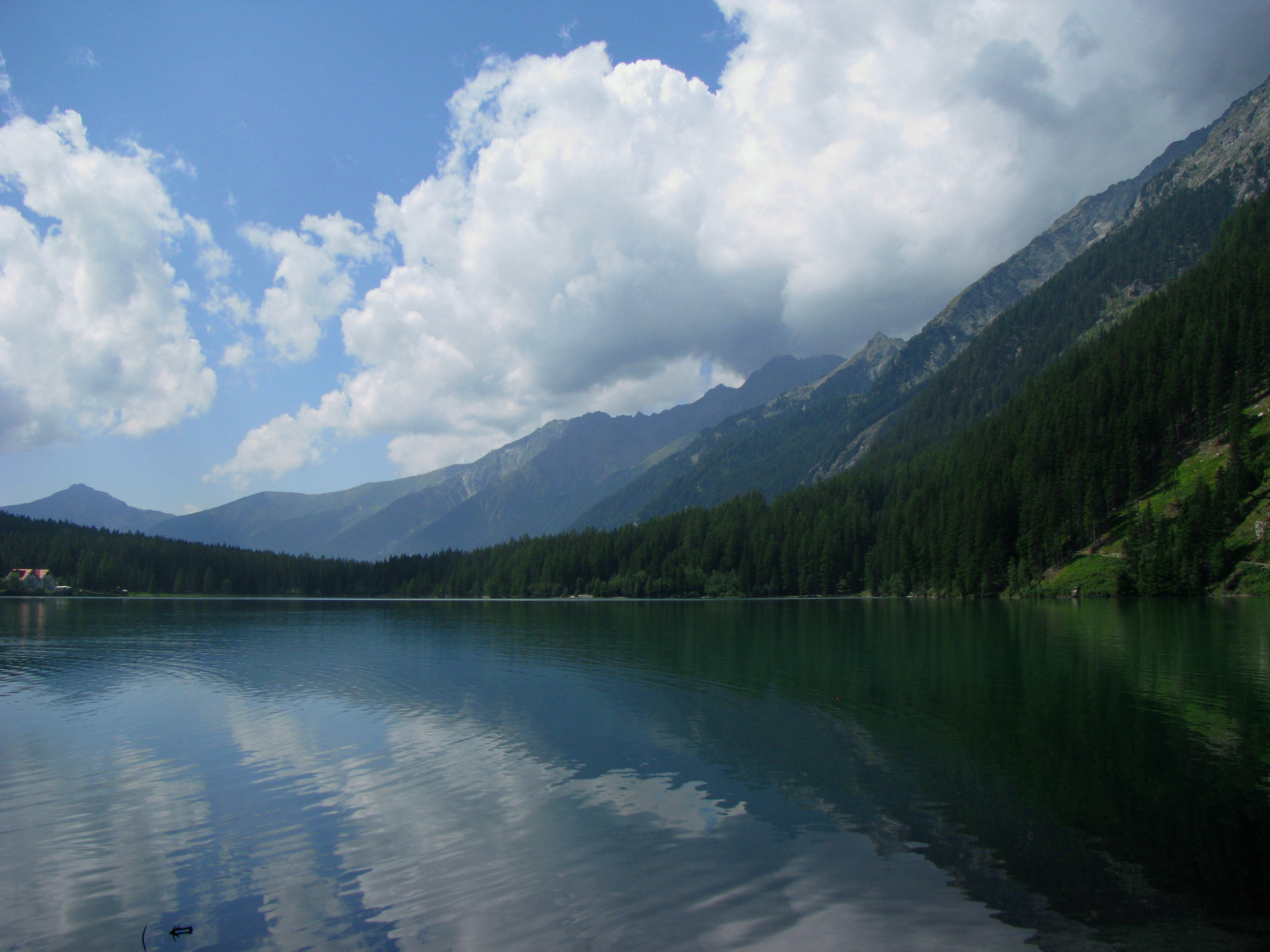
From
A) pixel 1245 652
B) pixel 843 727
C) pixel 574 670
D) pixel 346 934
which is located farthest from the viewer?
pixel 574 670

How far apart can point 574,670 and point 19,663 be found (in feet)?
147

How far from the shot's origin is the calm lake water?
13.4 meters

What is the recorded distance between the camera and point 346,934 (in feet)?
43.1

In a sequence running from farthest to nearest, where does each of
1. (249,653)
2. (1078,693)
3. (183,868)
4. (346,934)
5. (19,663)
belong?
(249,653) → (19,663) → (1078,693) → (183,868) → (346,934)

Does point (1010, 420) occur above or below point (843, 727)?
above

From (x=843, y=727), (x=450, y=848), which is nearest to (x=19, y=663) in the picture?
(x=450, y=848)

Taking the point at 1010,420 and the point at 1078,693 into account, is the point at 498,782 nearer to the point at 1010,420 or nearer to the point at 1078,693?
the point at 1078,693

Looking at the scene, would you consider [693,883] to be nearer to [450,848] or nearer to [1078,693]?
[450,848]

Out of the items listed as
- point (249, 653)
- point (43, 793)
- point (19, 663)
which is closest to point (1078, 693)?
point (43, 793)

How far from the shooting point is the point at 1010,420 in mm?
182750

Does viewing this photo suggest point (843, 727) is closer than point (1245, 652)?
Yes

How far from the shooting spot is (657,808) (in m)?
20.2

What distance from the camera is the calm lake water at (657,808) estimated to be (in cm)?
1345

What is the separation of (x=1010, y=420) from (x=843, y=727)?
17939 cm
